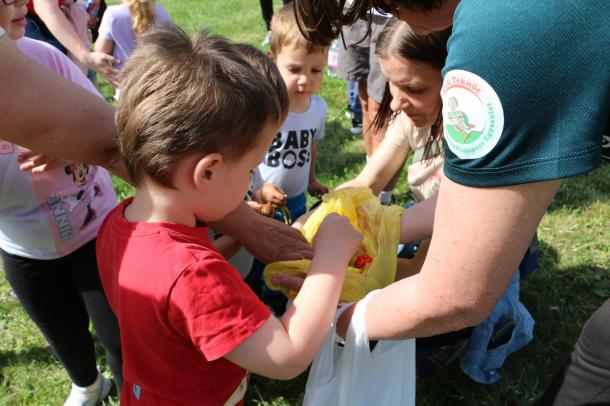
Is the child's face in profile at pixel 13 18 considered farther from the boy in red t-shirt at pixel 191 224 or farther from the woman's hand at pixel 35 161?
the boy in red t-shirt at pixel 191 224

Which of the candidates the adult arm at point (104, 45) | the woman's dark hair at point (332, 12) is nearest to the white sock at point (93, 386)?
the woman's dark hair at point (332, 12)

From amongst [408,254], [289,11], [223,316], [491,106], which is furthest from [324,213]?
[289,11]

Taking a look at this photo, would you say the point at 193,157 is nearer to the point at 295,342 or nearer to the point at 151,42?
the point at 151,42

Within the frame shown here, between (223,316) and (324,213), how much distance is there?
0.90 metres

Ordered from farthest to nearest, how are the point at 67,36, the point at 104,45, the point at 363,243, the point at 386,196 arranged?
the point at 104,45, the point at 67,36, the point at 386,196, the point at 363,243

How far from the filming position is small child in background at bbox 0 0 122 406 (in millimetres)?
1754

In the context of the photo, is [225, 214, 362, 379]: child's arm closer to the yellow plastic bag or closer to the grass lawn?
the yellow plastic bag

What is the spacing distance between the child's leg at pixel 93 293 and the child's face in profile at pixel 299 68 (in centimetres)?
148

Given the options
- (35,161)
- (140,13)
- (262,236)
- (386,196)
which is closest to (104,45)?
(140,13)

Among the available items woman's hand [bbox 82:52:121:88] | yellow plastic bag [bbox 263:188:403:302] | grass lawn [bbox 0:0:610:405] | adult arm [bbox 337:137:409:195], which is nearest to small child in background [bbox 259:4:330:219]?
adult arm [bbox 337:137:409:195]

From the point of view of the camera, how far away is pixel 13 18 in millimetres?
1652

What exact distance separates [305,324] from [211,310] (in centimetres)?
25

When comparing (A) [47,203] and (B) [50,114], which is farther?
(A) [47,203]

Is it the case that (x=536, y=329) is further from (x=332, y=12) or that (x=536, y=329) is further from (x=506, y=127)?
(x=506, y=127)
